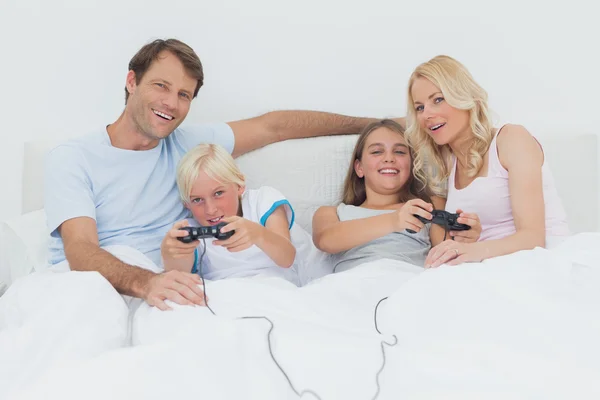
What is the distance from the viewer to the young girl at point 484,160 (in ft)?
5.31

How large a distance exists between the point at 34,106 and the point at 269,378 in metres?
1.81

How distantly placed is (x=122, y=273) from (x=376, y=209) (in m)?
0.80

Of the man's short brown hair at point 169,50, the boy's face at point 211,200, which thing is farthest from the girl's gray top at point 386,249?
the man's short brown hair at point 169,50

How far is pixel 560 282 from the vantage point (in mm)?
1223

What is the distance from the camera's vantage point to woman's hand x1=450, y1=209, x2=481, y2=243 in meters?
1.55

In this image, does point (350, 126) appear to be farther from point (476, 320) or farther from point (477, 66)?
point (476, 320)

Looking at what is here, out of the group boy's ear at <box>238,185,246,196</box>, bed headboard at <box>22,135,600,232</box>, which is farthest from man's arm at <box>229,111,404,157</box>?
boy's ear at <box>238,185,246,196</box>

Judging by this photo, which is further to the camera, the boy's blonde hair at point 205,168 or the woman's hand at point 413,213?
the boy's blonde hair at point 205,168

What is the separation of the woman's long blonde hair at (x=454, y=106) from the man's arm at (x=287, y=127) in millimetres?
206

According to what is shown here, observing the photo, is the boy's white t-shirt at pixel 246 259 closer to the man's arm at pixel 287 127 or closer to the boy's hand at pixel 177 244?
the boy's hand at pixel 177 244

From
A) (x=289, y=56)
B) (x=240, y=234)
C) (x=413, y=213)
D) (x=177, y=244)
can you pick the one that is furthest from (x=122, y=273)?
(x=289, y=56)

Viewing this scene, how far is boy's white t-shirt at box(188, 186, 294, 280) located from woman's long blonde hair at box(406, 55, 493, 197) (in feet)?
1.43

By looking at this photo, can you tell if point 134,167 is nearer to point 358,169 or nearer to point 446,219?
point 358,169

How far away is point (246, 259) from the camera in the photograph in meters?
1.72
